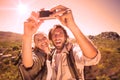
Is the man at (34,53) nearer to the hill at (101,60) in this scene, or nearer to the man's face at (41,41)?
the man's face at (41,41)

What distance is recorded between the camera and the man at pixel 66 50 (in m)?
2.78

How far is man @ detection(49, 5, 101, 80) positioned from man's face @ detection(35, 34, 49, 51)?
0.22 ft

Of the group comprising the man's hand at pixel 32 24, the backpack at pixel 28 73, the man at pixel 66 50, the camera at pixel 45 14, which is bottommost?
the backpack at pixel 28 73

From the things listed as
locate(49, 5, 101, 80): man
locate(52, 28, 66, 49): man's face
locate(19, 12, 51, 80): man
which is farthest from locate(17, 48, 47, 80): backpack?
locate(52, 28, 66, 49): man's face

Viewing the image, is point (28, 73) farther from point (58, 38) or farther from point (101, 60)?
point (101, 60)

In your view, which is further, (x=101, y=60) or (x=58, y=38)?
(x=101, y=60)

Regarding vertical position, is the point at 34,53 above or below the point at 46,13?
below

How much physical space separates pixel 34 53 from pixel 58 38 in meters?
0.29

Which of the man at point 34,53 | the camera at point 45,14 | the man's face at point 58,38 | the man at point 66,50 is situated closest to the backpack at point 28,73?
the man at point 34,53

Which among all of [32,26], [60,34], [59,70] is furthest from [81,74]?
[32,26]

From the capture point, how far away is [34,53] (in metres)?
2.95

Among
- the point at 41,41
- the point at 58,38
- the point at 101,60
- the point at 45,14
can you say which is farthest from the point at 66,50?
the point at 101,60

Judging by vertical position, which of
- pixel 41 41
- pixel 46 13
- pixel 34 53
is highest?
pixel 46 13

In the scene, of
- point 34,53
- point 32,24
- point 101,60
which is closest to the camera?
point 32,24
